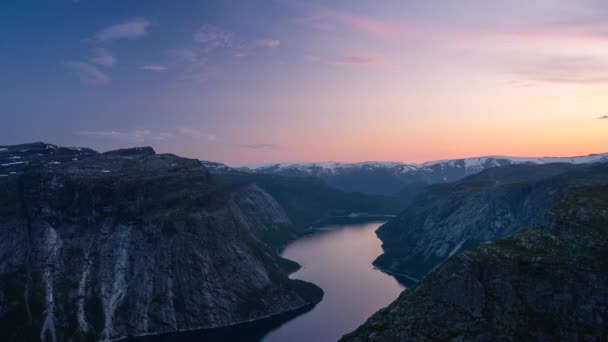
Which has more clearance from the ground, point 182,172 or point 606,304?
point 182,172

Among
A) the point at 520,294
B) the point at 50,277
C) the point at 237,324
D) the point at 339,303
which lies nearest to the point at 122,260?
the point at 50,277

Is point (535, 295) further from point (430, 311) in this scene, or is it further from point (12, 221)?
point (12, 221)

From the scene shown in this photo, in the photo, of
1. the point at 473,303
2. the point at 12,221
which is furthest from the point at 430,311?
the point at 12,221

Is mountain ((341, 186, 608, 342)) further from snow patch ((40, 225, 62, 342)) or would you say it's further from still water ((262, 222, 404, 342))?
snow patch ((40, 225, 62, 342))

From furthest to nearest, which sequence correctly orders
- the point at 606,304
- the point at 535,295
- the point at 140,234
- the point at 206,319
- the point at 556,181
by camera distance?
the point at 556,181, the point at 140,234, the point at 206,319, the point at 535,295, the point at 606,304

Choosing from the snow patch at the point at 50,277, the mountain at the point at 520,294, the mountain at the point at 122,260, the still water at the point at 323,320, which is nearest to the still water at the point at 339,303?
the still water at the point at 323,320

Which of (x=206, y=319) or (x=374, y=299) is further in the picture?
(x=374, y=299)

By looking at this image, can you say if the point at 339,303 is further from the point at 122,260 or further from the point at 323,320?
the point at 122,260
